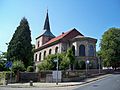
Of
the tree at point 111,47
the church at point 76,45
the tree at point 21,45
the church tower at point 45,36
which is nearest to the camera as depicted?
the tree at point 21,45

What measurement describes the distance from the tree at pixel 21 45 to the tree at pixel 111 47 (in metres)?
20.9

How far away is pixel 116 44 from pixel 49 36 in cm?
2873

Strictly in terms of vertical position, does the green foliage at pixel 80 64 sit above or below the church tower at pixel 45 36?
below

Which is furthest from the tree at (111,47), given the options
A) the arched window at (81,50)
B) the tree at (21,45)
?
the tree at (21,45)

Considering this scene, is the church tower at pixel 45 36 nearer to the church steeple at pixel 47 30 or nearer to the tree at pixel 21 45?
the church steeple at pixel 47 30

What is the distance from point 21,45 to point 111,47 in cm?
2436

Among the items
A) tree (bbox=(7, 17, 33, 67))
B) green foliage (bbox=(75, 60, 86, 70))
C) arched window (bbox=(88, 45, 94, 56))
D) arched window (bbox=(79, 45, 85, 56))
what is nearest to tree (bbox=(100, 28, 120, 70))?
arched window (bbox=(88, 45, 94, 56))

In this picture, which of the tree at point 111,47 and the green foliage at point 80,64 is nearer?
the green foliage at point 80,64

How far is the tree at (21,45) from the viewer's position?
50.8 metres

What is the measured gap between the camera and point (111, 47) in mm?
54031

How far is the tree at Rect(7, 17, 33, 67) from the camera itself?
50.8 meters

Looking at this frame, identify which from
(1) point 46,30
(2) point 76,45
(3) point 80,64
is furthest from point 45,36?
(3) point 80,64

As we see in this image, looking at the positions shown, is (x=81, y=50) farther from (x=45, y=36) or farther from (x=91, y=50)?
(x=45, y=36)

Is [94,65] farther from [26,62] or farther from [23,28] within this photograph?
[23,28]
